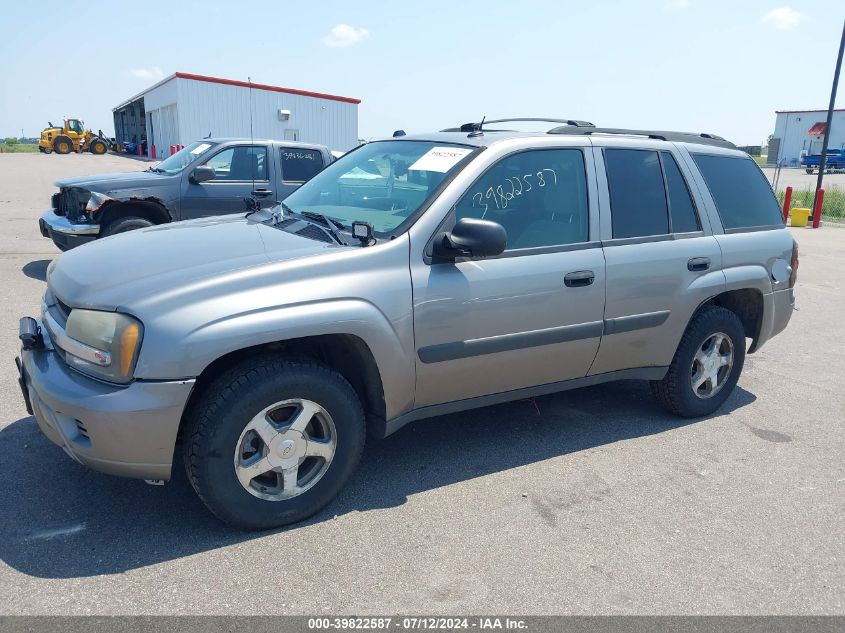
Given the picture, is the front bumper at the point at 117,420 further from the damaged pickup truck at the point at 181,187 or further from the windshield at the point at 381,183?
the damaged pickup truck at the point at 181,187

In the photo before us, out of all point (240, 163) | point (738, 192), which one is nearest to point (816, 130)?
A: point (240, 163)

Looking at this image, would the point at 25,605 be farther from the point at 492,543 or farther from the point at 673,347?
the point at 673,347

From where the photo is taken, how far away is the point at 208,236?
11.8 feet

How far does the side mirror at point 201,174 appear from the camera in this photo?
8312mm

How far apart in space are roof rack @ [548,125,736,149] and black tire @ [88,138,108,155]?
156 feet

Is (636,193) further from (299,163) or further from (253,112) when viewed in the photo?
(253,112)

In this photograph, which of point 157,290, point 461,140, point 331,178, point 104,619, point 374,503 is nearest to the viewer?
point 104,619

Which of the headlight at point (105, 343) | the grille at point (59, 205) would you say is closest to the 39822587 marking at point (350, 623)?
the headlight at point (105, 343)

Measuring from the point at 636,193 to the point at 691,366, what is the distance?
120 cm

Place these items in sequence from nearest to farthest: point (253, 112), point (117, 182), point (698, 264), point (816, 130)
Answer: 1. point (698, 264)
2. point (117, 182)
3. point (253, 112)
4. point (816, 130)

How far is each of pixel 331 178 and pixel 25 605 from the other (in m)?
2.76

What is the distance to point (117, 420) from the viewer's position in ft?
8.93

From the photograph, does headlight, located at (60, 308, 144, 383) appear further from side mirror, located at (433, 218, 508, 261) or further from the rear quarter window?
the rear quarter window

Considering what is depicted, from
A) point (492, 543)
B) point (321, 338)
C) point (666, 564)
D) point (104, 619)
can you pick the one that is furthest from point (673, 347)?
point (104, 619)
